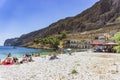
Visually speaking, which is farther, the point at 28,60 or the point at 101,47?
the point at 101,47

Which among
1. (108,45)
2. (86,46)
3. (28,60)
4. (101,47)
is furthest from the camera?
(86,46)

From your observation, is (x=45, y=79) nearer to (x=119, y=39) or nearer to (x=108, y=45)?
(x=119, y=39)

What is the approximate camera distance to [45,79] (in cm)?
2567

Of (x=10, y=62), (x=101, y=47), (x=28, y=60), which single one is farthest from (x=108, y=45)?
(x=10, y=62)

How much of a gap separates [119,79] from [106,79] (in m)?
1.09

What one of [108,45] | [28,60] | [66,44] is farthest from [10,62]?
[66,44]

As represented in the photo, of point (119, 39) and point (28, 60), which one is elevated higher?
point (119, 39)

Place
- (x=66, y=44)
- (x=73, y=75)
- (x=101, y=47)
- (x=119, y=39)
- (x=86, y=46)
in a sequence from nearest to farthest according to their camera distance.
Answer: (x=119, y=39) < (x=73, y=75) < (x=101, y=47) < (x=86, y=46) < (x=66, y=44)

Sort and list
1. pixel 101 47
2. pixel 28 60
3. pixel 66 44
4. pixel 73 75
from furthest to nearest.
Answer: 1. pixel 66 44
2. pixel 101 47
3. pixel 28 60
4. pixel 73 75

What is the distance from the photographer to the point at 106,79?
25.1 m

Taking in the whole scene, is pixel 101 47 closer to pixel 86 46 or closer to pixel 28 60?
pixel 28 60

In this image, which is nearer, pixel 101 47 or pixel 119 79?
pixel 119 79

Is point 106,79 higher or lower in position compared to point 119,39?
lower

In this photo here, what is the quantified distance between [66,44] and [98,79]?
172723 mm
